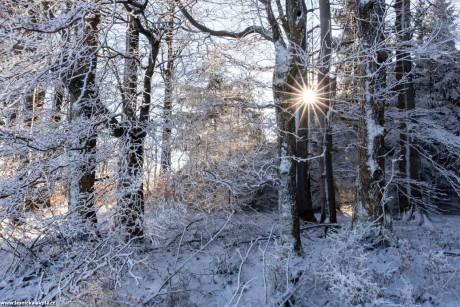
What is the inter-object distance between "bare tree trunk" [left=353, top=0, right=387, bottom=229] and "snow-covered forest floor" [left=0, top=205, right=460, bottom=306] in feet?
2.40

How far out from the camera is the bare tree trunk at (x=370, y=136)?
7.06 meters

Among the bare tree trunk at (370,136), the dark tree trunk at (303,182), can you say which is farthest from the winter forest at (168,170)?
the dark tree trunk at (303,182)

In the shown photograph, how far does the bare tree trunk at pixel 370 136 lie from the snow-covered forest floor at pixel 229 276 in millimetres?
731

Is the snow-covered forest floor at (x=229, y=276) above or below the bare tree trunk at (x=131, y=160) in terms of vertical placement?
below

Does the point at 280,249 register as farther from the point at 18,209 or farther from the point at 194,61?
the point at 194,61

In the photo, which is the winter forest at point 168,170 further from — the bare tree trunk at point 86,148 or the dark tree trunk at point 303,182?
the dark tree trunk at point 303,182

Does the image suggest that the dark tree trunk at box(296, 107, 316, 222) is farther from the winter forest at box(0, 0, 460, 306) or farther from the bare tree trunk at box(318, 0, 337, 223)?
the winter forest at box(0, 0, 460, 306)

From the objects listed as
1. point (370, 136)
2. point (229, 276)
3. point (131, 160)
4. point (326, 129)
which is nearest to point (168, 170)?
point (131, 160)

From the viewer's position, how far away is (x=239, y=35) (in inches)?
301

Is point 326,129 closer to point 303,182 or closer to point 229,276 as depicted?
point 303,182

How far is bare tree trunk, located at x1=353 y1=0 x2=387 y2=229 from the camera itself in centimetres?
706

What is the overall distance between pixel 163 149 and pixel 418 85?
54.9ft

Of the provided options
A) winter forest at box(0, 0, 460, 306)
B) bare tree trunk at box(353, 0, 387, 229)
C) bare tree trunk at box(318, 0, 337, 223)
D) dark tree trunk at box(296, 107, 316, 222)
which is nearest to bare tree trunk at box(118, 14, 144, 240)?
winter forest at box(0, 0, 460, 306)

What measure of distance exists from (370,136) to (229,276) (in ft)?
14.0
